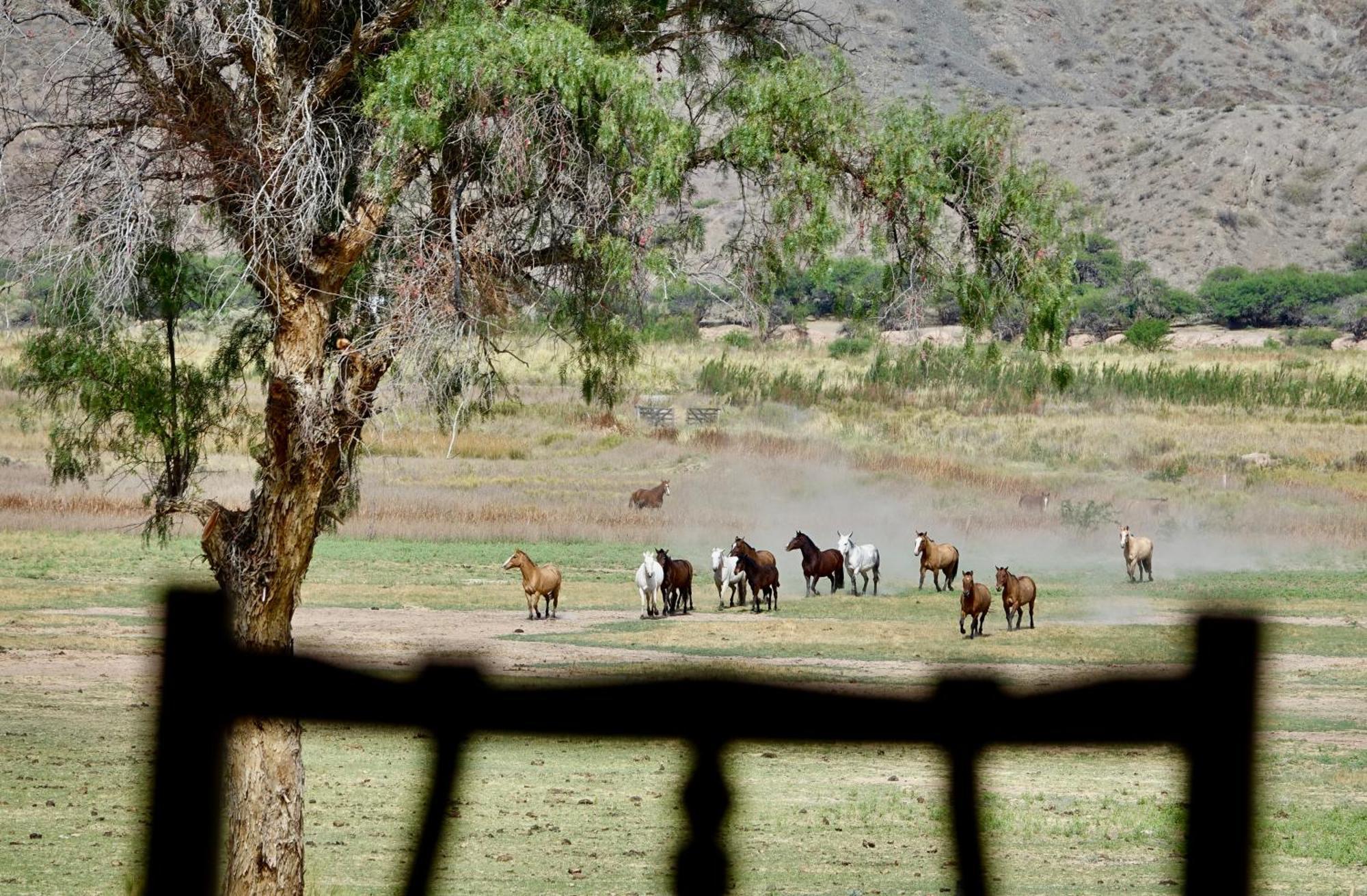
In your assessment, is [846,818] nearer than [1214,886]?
No

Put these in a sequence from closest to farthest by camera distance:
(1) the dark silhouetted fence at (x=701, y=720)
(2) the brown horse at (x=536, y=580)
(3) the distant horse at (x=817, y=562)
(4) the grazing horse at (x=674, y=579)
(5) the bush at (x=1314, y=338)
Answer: (1) the dark silhouetted fence at (x=701, y=720), (2) the brown horse at (x=536, y=580), (4) the grazing horse at (x=674, y=579), (3) the distant horse at (x=817, y=562), (5) the bush at (x=1314, y=338)

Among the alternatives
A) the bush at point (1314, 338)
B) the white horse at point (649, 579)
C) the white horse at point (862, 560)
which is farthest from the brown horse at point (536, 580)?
the bush at point (1314, 338)

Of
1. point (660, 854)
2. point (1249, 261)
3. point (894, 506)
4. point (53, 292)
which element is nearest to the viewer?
point (53, 292)

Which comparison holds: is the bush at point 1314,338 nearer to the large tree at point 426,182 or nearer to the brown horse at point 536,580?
the brown horse at point 536,580

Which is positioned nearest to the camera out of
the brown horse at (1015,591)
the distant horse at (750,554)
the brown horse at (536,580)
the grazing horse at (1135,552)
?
the brown horse at (1015,591)

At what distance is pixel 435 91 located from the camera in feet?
25.4

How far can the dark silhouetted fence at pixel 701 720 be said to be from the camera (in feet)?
6.11

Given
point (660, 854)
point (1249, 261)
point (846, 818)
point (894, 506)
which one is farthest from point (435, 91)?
point (1249, 261)

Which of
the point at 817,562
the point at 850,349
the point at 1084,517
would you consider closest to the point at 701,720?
the point at 817,562

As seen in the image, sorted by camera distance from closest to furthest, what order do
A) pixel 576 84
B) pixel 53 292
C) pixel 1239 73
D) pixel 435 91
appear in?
pixel 435 91, pixel 576 84, pixel 53 292, pixel 1239 73

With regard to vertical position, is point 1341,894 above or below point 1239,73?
below

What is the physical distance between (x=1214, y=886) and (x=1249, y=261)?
8782cm

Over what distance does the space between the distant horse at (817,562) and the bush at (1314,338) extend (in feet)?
Result: 159

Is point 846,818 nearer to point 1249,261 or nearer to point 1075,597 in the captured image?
point 1075,597
